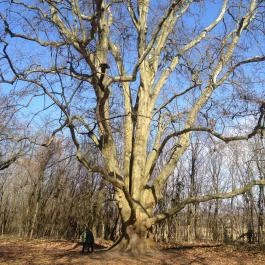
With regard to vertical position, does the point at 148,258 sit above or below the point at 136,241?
below

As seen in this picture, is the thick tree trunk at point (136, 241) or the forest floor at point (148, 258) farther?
the thick tree trunk at point (136, 241)

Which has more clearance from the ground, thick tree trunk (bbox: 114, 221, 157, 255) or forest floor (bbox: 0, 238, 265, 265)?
thick tree trunk (bbox: 114, 221, 157, 255)

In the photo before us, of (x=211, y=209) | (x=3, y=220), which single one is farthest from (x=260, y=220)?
(x=3, y=220)

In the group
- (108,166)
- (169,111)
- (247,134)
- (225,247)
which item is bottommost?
(225,247)

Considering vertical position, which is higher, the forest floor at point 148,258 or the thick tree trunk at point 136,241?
the thick tree trunk at point 136,241

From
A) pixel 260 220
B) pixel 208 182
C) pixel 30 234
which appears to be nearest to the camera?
pixel 260 220

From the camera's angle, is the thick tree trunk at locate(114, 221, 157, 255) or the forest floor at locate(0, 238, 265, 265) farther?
the thick tree trunk at locate(114, 221, 157, 255)

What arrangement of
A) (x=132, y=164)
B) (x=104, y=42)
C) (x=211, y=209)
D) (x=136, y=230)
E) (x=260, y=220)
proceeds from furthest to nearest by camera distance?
(x=211, y=209) < (x=260, y=220) < (x=132, y=164) < (x=136, y=230) < (x=104, y=42)

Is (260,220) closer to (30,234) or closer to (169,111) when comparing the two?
(169,111)

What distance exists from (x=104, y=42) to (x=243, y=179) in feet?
81.0

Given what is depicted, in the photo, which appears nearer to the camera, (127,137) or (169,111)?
(127,137)

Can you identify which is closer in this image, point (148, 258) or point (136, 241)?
point (148, 258)

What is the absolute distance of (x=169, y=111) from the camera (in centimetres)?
1727

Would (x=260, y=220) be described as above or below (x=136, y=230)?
above
